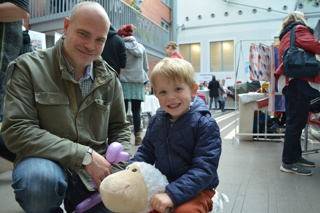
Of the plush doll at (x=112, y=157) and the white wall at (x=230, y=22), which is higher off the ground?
the white wall at (x=230, y=22)

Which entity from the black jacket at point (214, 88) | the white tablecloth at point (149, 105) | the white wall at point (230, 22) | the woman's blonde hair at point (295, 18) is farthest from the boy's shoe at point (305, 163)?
the white wall at point (230, 22)

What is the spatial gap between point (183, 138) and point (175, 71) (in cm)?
30

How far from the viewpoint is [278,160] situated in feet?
10.0

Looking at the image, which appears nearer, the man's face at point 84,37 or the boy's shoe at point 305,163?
the man's face at point 84,37

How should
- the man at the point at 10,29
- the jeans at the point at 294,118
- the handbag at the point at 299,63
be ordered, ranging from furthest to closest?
the jeans at the point at 294,118 → the handbag at the point at 299,63 → the man at the point at 10,29

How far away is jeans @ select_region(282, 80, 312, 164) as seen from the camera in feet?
7.98

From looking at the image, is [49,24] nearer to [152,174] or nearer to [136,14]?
[136,14]

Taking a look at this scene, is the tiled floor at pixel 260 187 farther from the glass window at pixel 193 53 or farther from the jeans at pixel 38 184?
the glass window at pixel 193 53

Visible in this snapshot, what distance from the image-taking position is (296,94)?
246 centimetres

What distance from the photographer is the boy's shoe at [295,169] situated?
2.47 m

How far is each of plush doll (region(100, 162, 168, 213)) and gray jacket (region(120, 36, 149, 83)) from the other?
2808mm

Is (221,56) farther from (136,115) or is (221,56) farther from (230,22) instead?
(136,115)

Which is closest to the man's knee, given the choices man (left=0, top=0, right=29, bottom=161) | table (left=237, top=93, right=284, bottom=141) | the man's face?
Answer: the man's face

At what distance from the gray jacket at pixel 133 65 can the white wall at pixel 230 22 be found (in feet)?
35.8
